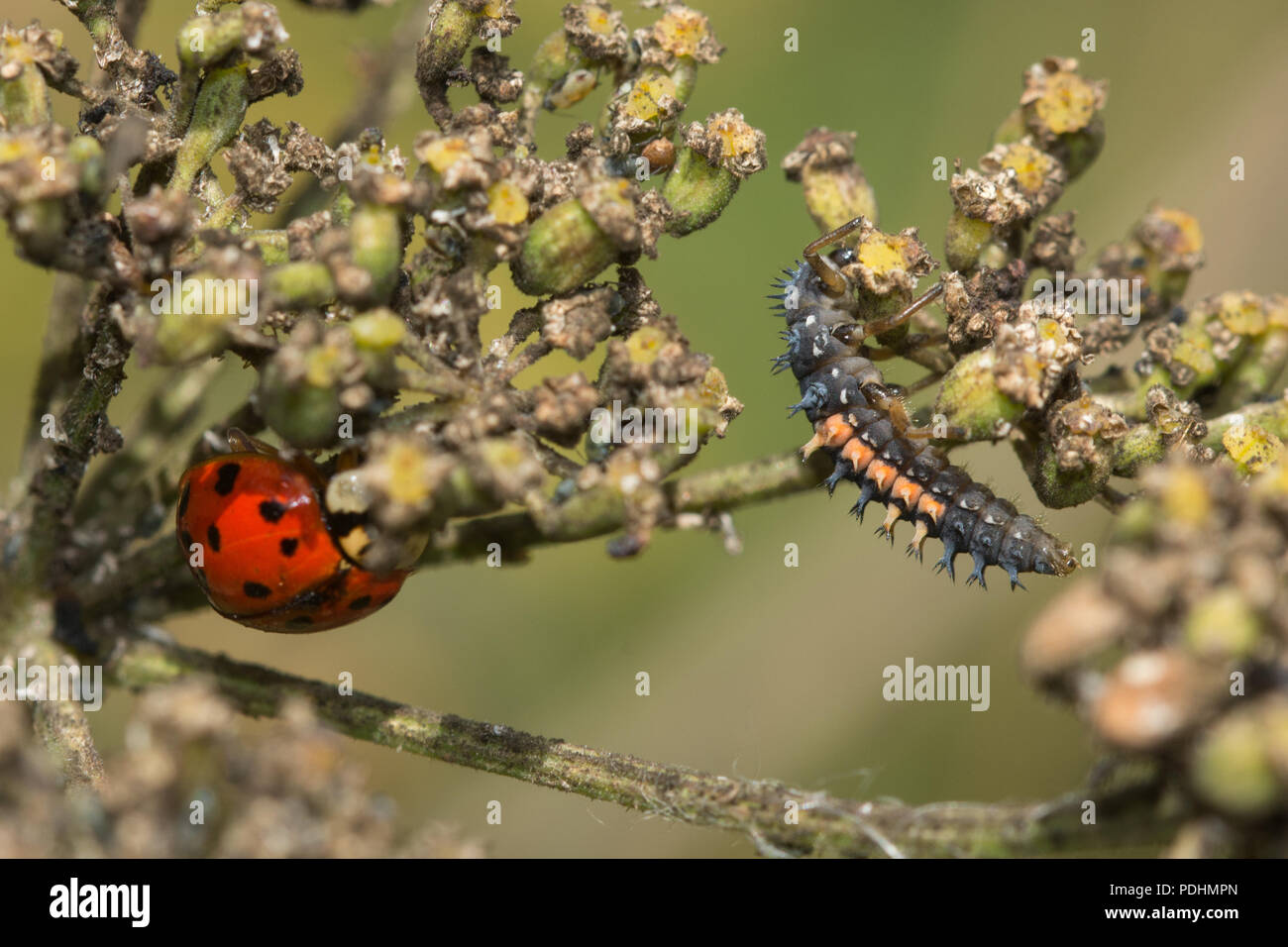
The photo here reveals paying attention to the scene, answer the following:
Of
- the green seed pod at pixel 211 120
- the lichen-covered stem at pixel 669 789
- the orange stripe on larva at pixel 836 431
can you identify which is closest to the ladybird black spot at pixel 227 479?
the lichen-covered stem at pixel 669 789

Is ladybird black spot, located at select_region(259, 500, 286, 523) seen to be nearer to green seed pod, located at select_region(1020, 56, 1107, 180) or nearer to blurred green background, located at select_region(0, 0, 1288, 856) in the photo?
blurred green background, located at select_region(0, 0, 1288, 856)

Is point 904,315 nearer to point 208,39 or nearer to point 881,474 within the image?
point 881,474

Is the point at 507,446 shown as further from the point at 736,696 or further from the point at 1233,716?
the point at 736,696

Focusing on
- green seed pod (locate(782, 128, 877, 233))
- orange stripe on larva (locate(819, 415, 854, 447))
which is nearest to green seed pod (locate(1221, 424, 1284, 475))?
orange stripe on larva (locate(819, 415, 854, 447))

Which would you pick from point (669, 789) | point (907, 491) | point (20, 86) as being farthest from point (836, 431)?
point (20, 86)

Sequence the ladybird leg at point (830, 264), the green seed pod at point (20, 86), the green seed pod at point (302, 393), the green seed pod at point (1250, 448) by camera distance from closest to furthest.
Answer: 1. the green seed pod at point (302, 393)
2. the green seed pod at point (20, 86)
3. the green seed pod at point (1250, 448)
4. the ladybird leg at point (830, 264)

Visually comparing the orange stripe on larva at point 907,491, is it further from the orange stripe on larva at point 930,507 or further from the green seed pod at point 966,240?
the green seed pod at point 966,240

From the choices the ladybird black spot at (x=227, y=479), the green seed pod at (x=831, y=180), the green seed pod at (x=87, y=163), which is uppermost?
the green seed pod at (x=831, y=180)
